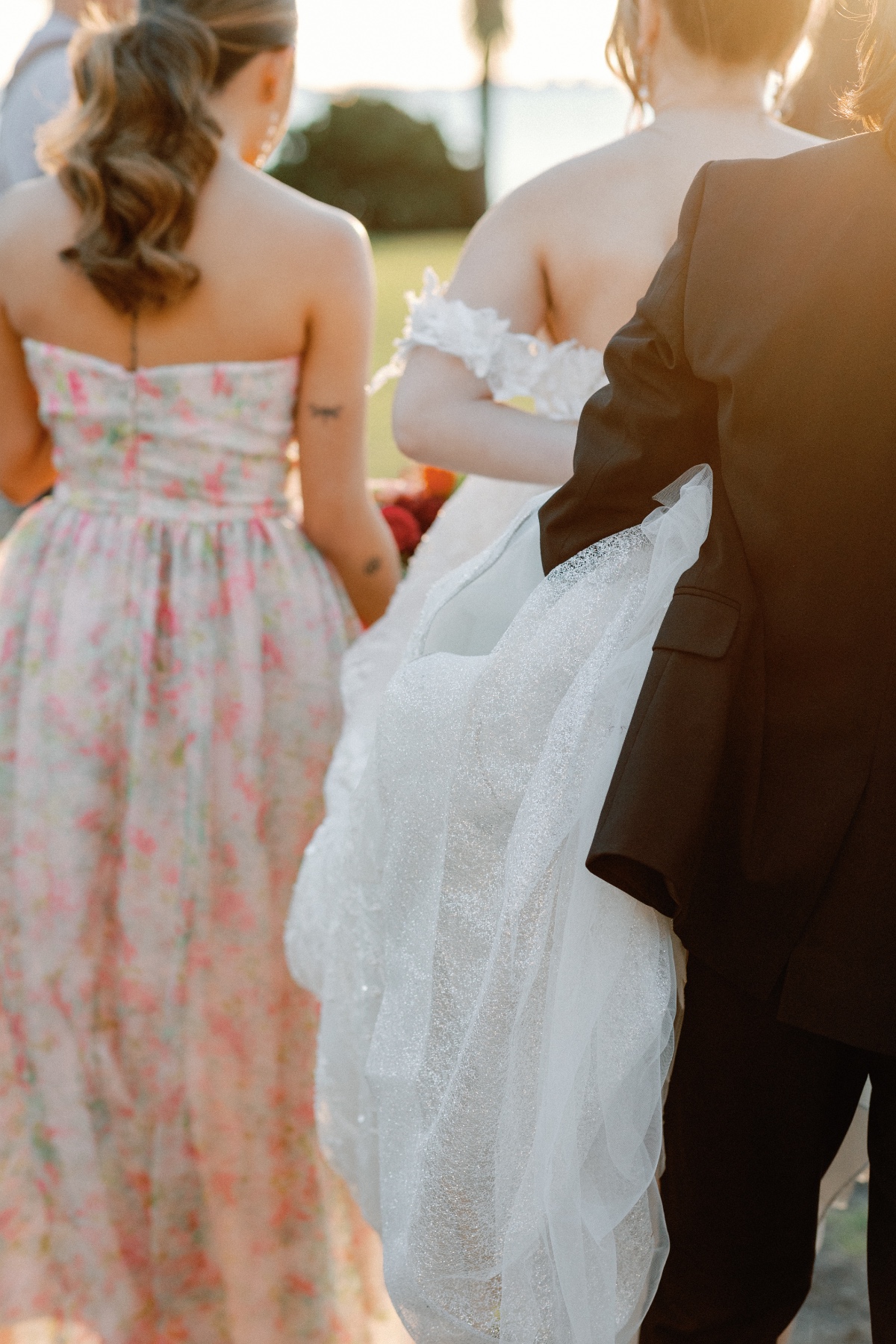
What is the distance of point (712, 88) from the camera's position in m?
1.52

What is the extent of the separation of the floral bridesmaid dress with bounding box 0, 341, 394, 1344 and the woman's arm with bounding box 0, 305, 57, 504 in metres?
0.08

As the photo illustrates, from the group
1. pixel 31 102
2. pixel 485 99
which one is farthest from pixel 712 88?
pixel 485 99

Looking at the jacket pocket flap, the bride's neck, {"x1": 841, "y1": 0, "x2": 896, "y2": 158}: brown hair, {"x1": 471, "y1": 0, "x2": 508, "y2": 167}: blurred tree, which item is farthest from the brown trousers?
{"x1": 471, "y1": 0, "x2": 508, "y2": 167}: blurred tree

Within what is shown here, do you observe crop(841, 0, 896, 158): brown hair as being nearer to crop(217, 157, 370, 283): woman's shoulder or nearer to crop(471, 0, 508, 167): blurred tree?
crop(217, 157, 370, 283): woman's shoulder

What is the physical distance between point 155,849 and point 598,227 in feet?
3.61

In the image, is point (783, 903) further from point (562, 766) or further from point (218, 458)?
point (218, 458)

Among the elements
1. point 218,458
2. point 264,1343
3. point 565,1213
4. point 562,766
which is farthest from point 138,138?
point 264,1343

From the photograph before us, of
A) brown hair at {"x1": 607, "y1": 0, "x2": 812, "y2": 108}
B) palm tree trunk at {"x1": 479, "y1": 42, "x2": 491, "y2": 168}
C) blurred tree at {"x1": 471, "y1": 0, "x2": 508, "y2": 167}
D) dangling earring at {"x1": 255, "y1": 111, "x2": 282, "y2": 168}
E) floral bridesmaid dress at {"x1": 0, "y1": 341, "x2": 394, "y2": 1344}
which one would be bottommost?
palm tree trunk at {"x1": 479, "y1": 42, "x2": 491, "y2": 168}

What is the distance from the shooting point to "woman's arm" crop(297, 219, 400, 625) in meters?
1.83

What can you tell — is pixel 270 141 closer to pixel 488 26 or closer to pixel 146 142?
pixel 146 142

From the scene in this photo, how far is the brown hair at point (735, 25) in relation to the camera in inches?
56.7

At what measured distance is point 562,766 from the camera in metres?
1.04

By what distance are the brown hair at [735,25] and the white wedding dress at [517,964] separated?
2.11ft

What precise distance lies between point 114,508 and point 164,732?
36cm
